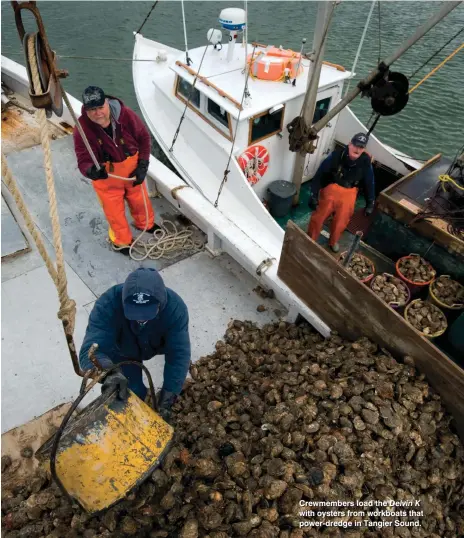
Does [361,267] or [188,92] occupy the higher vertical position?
[188,92]

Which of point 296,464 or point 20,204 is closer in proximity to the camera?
point 20,204

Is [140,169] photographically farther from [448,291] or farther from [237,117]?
[448,291]

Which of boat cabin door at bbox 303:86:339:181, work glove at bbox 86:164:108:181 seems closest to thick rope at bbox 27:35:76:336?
work glove at bbox 86:164:108:181

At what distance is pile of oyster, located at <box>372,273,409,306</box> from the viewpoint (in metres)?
3.94

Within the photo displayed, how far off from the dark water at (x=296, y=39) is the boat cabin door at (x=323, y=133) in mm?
4607

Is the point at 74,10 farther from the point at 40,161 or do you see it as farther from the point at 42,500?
the point at 42,500

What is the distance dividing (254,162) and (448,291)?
2598mm

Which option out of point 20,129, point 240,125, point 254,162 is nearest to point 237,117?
point 240,125

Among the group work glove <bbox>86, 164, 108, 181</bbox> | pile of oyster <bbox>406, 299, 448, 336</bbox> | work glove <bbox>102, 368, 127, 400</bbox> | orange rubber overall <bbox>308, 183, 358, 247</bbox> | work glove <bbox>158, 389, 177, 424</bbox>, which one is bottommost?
work glove <bbox>158, 389, 177, 424</bbox>

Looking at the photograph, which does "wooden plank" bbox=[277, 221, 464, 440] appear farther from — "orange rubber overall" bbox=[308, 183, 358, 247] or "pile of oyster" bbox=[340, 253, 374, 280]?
"orange rubber overall" bbox=[308, 183, 358, 247]

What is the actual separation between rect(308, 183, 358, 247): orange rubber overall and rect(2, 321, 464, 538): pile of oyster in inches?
70.1

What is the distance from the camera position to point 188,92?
16.5 ft

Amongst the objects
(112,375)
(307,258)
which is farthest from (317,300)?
(112,375)

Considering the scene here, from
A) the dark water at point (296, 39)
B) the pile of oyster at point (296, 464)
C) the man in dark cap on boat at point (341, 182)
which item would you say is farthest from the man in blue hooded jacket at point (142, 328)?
the dark water at point (296, 39)
